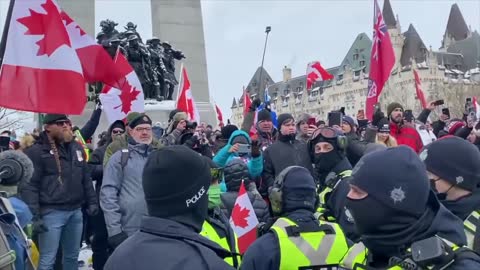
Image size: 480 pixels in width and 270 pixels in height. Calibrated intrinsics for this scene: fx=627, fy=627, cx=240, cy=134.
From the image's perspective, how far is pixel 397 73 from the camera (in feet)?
261

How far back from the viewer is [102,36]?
14.5 meters

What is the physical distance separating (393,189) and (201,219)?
700mm

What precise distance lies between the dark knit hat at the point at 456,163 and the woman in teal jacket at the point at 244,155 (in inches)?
123

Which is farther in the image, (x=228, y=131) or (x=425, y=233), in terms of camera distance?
(x=228, y=131)

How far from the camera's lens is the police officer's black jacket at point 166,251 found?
6.68ft

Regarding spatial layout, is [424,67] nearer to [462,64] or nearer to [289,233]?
[462,64]

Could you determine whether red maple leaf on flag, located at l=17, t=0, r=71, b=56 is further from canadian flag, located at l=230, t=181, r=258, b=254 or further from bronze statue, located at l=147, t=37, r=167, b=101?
bronze statue, located at l=147, t=37, r=167, b=101

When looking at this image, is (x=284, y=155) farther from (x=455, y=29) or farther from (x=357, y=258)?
(x=455, y=29)

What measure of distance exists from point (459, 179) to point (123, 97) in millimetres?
5606

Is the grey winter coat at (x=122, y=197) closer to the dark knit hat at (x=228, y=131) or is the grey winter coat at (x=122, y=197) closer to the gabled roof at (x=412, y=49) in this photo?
the dark knit hat at (x=228, y=131)

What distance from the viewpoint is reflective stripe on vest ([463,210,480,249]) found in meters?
2.69

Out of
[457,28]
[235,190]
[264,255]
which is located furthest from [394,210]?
[457,28]

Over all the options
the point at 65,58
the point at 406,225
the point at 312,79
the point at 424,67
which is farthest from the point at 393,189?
the point at 424,67

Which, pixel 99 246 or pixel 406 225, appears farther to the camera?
pixel 99 246
